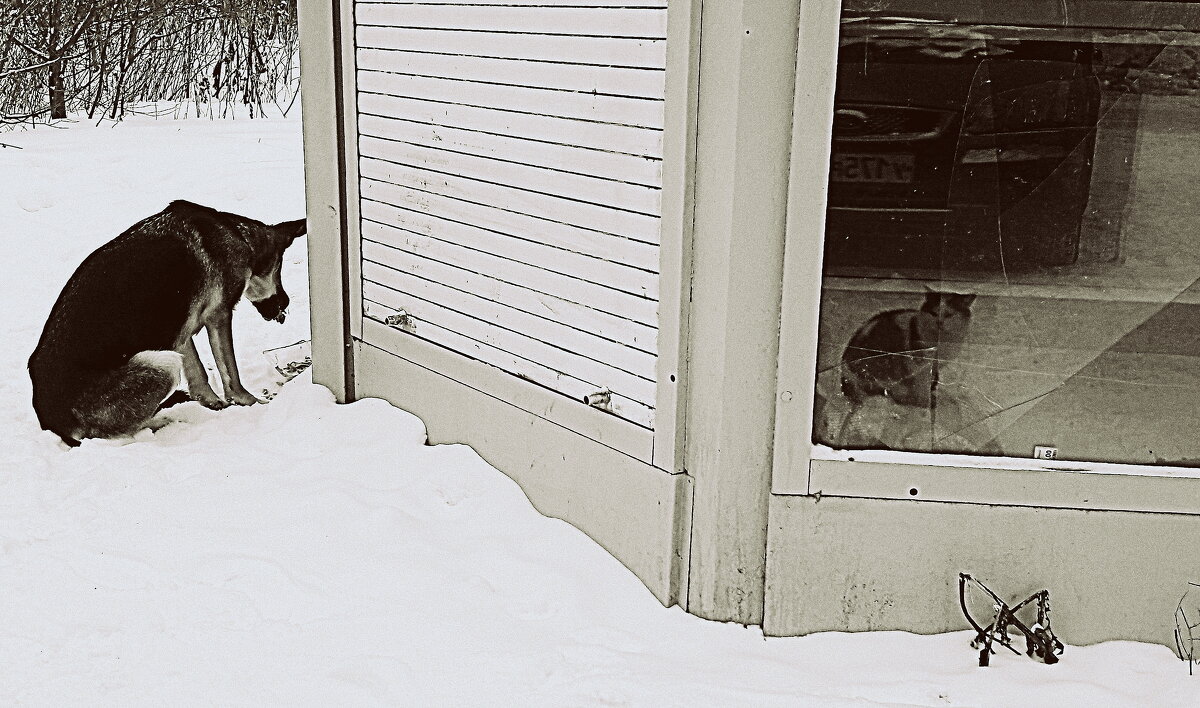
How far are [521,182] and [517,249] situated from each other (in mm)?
246

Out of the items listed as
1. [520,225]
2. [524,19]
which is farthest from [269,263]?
[524,19]

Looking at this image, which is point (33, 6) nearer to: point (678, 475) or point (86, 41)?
point (86, 41)

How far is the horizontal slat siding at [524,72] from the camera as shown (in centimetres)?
367

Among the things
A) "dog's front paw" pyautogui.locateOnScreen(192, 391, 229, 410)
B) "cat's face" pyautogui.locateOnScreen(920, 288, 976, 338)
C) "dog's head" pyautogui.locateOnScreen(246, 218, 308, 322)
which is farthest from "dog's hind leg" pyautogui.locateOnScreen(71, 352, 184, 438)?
"cat's face" pyautogui.locateOnScreen(920, 288, 976, 338)

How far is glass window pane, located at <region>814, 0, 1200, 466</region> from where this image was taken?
11.0ft

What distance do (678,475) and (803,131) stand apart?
113cm

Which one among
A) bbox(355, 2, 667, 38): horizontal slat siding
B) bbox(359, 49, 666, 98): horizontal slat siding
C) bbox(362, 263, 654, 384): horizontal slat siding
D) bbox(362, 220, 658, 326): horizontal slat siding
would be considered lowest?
bbox(362, 263, 654, 384): horizontal slat siding

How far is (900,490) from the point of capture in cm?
358

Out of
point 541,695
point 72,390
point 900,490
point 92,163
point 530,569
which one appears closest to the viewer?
point 541,695

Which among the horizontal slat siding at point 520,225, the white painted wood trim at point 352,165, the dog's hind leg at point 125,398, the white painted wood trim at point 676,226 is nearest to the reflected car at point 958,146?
the white painted wood trim at point 676,226

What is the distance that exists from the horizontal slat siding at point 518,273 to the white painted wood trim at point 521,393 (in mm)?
351

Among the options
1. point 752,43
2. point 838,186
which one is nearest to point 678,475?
point 838,186

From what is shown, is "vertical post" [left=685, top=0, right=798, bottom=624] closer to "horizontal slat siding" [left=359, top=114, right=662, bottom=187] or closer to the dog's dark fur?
"horizontal slat siding" [left=359, top=114, right=662, bottom=187]

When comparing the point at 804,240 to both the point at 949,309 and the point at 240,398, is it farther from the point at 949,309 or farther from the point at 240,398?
the point at 240,398
